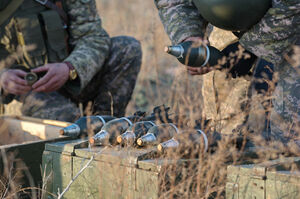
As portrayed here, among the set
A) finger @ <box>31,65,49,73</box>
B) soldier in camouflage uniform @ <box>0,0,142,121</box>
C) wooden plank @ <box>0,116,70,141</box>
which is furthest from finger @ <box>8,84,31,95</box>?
wooden plank @ <box>0,116,70,141</box>

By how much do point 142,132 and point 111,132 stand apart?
0.57 feet

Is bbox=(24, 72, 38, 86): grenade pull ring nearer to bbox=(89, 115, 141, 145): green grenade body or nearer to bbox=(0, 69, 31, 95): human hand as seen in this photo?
bbox=(0, 69, 31, 95): human hand

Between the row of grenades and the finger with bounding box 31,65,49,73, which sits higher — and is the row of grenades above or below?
below

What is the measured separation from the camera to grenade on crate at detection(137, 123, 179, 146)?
253 cm

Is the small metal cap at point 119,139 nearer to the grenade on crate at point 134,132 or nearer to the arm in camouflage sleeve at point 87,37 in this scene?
the grenade on crate at point 134,132

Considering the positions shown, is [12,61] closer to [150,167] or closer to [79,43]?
[79,43]

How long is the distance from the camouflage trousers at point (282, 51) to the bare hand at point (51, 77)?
5.36 ft

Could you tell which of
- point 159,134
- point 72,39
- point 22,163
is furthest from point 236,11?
point 72,39

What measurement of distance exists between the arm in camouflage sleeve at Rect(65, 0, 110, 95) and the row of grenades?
131cm

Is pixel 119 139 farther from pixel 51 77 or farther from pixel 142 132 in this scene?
pixel 51 77

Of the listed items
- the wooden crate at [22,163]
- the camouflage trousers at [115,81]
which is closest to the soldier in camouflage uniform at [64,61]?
the camouflage trousers at [115,81]

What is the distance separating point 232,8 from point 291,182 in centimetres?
114

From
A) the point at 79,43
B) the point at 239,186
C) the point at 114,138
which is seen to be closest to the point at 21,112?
the point at 79,43

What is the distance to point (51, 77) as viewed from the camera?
3.95 meters
